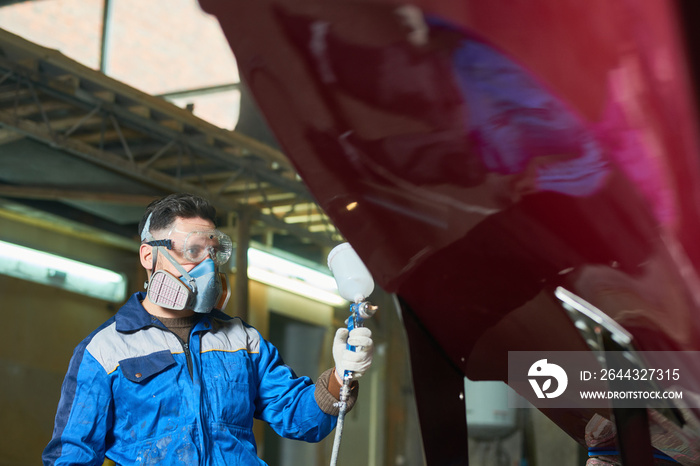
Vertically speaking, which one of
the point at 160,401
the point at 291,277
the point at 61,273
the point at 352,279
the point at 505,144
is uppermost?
the point at 291,277

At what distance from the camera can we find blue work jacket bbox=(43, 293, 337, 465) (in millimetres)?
1887

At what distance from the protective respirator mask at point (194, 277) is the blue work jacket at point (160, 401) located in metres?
0.07

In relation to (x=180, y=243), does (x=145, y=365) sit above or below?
below

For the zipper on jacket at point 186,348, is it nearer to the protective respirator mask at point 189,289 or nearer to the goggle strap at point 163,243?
the protective respirator mask at point 189,289

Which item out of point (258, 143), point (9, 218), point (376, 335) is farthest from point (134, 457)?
point (376, 335)

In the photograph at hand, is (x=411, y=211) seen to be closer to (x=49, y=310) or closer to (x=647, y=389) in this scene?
(x=647, y=389)

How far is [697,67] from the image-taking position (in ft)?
2.64

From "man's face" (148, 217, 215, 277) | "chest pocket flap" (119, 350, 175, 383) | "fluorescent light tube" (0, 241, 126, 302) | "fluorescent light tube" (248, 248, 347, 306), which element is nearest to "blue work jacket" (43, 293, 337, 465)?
"chest pocket flap" (119, 350, 175, 383)

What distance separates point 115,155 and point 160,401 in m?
6.15

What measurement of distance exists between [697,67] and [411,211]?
58cm

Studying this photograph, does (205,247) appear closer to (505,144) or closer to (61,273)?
(505,144)

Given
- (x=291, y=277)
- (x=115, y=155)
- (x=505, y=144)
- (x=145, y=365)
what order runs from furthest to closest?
1. (x=291, y=277)
2. (x=115, y=155)
3. (x=145, y=365)
4. (x=505, y=144)

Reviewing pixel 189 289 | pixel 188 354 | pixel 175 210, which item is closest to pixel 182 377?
pixel 188 354

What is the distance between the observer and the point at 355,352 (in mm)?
1969
